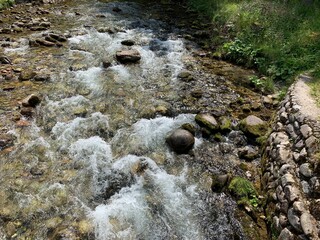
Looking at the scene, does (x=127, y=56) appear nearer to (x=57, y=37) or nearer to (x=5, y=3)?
(x=57, y=37)

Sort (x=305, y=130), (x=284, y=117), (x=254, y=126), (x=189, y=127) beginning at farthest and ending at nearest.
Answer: (x=254, y=126) < (x=189, y=127) < (x=284, y=117) < (x=305, y=130)

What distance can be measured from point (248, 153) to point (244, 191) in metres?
1.14

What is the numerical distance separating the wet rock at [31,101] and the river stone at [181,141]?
Answer: 11.3 ft

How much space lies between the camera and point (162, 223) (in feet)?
15.9

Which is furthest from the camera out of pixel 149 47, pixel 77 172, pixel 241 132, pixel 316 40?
pixel 149 47

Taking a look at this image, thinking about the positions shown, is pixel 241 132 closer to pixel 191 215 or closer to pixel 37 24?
pixel 191 215

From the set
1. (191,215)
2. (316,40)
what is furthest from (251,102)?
(191,215)

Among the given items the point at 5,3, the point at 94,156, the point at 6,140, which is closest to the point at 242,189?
the point at 94,156

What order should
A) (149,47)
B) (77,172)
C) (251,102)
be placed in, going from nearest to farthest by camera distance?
(77,172)
(251,102)
(149,47)

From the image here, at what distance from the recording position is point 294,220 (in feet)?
13.8

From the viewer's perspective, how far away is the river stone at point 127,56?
31.8 ft

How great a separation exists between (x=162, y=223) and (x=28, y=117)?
4.12 m

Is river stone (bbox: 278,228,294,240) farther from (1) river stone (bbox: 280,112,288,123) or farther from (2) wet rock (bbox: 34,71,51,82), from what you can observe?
(2) wet rock (bbox: 34,71,51,82)

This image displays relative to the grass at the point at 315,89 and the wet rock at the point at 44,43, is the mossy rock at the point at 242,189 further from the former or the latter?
the wet rock at the point at 44,43
